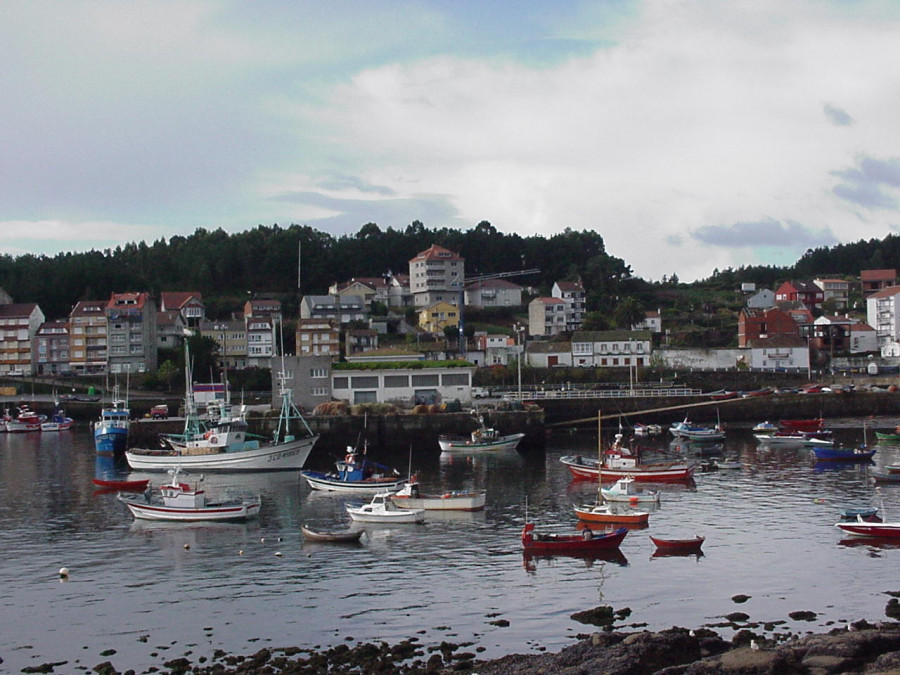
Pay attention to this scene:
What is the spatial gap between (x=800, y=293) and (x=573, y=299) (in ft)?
104

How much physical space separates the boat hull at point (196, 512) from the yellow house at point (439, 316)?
83036 millimetres

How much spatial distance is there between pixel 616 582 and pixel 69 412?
78409 millimetres

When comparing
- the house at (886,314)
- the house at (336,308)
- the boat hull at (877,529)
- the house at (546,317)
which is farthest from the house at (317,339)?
the boat hull at (877,529)

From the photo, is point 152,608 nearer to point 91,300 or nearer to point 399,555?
point 399,555

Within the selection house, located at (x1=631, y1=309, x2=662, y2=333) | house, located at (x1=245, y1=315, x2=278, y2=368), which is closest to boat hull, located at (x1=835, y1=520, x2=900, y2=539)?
house, located at (x1=631, y1=309, x2=662, y2=333)

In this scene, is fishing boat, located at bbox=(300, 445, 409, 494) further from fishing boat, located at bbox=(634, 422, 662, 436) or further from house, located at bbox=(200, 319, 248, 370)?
house, located at bbox=(200, 319, 248, 370)

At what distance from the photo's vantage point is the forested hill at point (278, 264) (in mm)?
132250

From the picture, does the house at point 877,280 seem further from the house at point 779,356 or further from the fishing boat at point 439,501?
the fishing boat at point 439,501

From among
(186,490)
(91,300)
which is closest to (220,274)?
(91,300)

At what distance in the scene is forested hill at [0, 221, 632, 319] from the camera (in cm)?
13225

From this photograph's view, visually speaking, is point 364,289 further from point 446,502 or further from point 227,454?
point 446,502

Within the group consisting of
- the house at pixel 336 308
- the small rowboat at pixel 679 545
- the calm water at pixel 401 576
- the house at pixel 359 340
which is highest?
the house at pixel 336 308

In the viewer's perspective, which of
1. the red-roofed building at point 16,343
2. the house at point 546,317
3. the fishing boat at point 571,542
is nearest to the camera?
the fishing boat at point 571,542

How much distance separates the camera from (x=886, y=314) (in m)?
118
